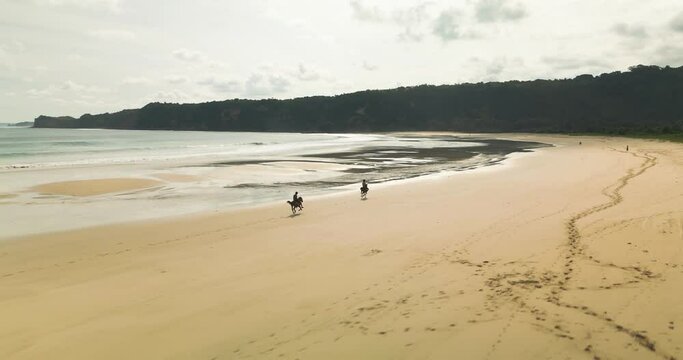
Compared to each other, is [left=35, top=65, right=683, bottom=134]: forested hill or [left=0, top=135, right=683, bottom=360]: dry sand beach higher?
[left=35, top=65, right=683, bottom=134]: forested hill

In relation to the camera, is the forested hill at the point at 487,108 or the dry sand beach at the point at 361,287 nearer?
the dry sand beach at the point at 361,287

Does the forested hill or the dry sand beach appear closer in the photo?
the dry sand beach

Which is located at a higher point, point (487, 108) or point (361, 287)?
point (487, 108)

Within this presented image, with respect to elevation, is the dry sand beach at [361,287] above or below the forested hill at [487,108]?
below

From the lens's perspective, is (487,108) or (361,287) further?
(487,108)

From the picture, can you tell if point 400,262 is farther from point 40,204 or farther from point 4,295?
point 40,204
